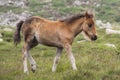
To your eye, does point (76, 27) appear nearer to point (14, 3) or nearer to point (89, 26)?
point (89, 26)

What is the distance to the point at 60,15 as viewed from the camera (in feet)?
356

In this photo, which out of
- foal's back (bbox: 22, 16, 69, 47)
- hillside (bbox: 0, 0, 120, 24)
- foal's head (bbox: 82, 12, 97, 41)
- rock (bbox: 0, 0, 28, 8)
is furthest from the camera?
rock (bbox: 0, 0, 28, 8)

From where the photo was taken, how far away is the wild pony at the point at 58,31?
1302 cm

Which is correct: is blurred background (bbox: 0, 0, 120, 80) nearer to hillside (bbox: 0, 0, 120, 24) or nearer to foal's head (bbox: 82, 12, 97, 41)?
hillside (bbox: 0, 0, 120, 24)

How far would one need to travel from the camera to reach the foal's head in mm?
12945

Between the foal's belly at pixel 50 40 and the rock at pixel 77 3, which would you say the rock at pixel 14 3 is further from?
the foal's belly at pixel 50 40

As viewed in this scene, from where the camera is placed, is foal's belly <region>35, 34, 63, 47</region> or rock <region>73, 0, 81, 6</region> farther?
rock <region>73, 0, 81, 6</region>

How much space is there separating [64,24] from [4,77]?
311cm

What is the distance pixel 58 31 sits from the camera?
1344 cm

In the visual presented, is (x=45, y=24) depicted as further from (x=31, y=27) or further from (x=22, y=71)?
(x=22, y=71)

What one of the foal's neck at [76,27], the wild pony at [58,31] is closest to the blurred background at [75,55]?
the wild pony at [58,31]

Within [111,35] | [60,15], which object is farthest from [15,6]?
[111,35]

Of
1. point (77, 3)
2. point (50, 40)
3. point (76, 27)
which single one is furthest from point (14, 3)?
point (76, 27)

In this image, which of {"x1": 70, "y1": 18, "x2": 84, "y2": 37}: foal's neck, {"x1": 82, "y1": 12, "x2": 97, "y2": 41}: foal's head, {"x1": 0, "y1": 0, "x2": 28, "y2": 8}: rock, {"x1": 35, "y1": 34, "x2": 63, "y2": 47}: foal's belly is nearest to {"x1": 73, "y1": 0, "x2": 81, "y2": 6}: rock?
{"x1": 0, "y1": 0, "x2": 28, "y2": 8}: rock
